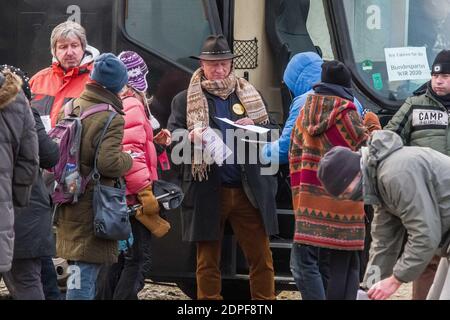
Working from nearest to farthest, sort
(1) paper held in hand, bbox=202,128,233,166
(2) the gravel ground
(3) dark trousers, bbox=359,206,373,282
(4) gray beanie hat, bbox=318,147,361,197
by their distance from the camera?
(4) gray beanie hat, bbox=318,147,361,197, (1) paper held in hand, bbox=202,128,233,166, (3) dark trousers, bbox=359,206,373,282, (2) the gravel ground

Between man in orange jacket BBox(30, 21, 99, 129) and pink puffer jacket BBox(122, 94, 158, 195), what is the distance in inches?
16.6

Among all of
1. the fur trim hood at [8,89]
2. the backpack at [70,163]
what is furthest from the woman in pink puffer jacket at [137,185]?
the fur trim hood at [8,89]

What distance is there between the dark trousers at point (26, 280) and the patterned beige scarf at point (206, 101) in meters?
1.29

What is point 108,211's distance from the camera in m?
6.40

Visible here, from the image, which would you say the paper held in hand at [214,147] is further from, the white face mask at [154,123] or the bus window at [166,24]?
the bus window at [166,24]

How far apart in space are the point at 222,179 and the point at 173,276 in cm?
81

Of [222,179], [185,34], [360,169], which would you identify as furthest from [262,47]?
[360,169]

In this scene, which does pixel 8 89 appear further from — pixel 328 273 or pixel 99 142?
pixel 328 273

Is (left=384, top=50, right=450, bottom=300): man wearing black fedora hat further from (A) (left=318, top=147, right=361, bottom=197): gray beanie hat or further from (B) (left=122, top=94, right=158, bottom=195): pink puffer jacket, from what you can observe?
(A) (left=318, top=147, right=361, bottom=197): gray beanie hat

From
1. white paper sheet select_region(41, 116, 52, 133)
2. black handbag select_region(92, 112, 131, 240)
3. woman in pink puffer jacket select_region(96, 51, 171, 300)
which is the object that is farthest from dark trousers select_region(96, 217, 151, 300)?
white paper sheet select_region(41, 116, 52, 133)

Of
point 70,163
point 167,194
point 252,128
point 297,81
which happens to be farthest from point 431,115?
point 70,163

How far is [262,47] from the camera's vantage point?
26.1 feet

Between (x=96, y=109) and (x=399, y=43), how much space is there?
240 cm

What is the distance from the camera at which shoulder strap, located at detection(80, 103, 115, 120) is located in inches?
254
